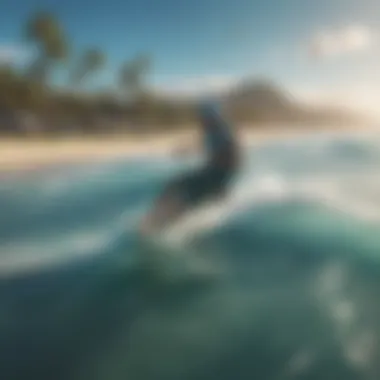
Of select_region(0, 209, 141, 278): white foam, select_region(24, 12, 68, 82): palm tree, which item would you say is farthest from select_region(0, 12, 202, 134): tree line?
select_region(0, 209, 141, 278): white foam

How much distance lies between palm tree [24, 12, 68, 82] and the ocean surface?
0.67ft

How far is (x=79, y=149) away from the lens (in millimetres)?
1135

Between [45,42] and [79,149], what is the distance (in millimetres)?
218

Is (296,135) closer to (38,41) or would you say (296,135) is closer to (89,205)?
(89,205)

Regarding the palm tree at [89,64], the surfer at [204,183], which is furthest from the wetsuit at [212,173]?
the palm tree at [89,64]

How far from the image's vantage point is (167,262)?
109cm

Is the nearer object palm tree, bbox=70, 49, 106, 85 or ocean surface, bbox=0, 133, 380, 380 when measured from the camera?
ocean surface, bbox=0, 133, 380, 380

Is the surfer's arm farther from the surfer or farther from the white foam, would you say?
the white foam

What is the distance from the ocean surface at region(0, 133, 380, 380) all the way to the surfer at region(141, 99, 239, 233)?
0.07 feet

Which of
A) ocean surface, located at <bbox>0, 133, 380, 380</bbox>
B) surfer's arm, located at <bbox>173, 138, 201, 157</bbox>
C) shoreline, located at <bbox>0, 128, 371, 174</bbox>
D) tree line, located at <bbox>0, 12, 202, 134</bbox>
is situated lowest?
ocean surface, located at <bbox>0, 133, 380, 380</bbox>

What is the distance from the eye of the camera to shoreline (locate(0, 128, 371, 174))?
1122 mm

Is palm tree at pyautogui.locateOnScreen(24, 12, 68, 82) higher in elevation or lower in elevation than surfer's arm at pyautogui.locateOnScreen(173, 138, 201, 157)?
higher

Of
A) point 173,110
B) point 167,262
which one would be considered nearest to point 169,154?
point 173,110

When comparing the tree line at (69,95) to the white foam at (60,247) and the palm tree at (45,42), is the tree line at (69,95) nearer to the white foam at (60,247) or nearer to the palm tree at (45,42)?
the palm tree at (45,42)
